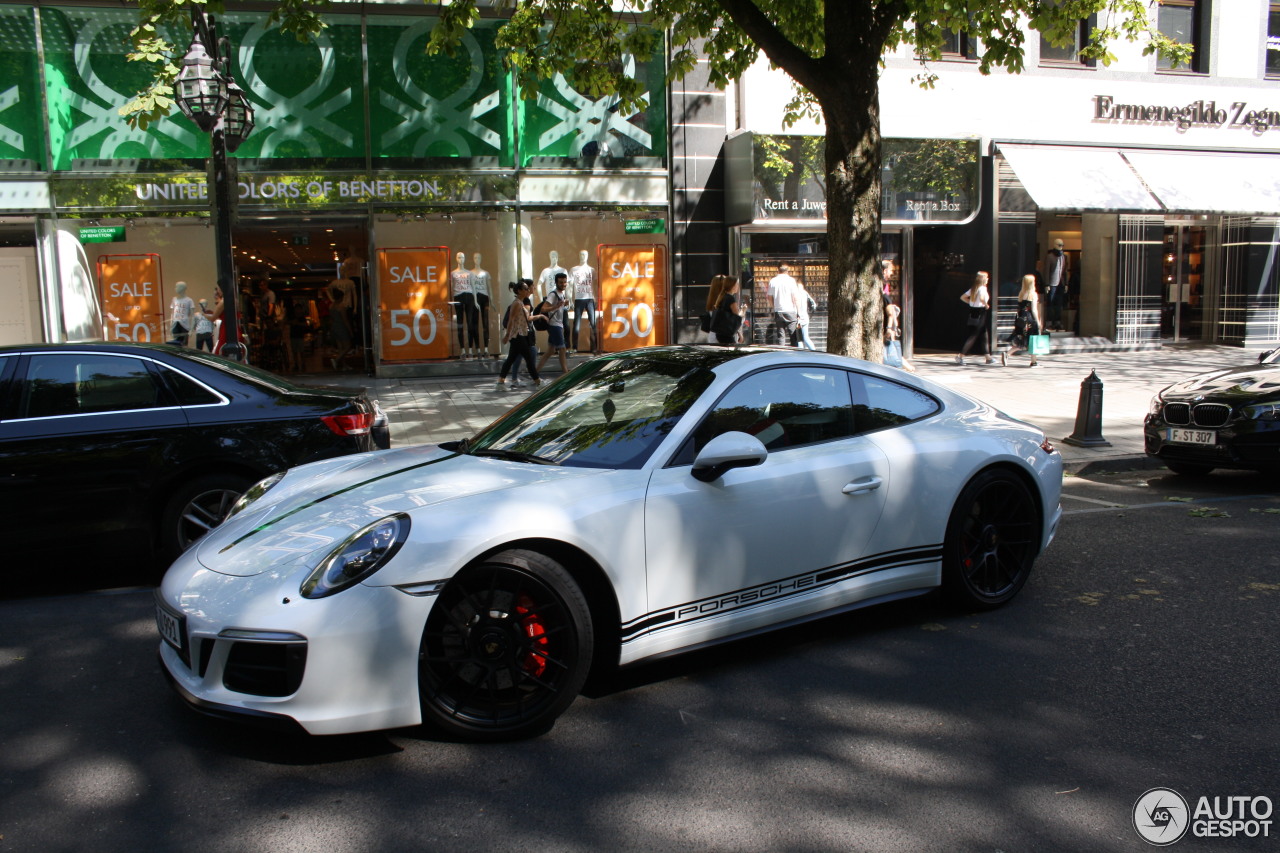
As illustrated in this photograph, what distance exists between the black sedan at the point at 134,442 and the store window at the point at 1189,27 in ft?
70.2

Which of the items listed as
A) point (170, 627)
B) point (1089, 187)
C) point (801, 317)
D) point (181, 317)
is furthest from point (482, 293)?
point (170, 627)

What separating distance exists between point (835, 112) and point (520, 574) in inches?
283

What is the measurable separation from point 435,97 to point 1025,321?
1175 cm

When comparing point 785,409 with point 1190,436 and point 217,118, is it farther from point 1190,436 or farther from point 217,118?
point 217,118

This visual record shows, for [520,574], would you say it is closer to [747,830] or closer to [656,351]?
[747,830]

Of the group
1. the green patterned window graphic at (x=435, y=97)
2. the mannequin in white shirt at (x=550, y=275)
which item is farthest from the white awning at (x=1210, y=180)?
the green patterned window graphic at (x=435, y=97)

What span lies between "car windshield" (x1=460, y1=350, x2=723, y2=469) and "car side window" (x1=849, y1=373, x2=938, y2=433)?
28.9 inches

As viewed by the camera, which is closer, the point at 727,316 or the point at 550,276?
the point at 727,316

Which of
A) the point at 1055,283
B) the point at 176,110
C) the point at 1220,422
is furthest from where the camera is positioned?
the point at 1055,283

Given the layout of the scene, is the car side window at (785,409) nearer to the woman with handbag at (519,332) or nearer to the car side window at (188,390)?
the car side window at (188,390)

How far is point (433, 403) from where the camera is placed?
14539mm

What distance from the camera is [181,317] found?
17141 millimetres

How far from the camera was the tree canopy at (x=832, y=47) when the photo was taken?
9.49 meters

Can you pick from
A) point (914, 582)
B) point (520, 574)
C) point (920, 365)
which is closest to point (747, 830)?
point (520, 574)
